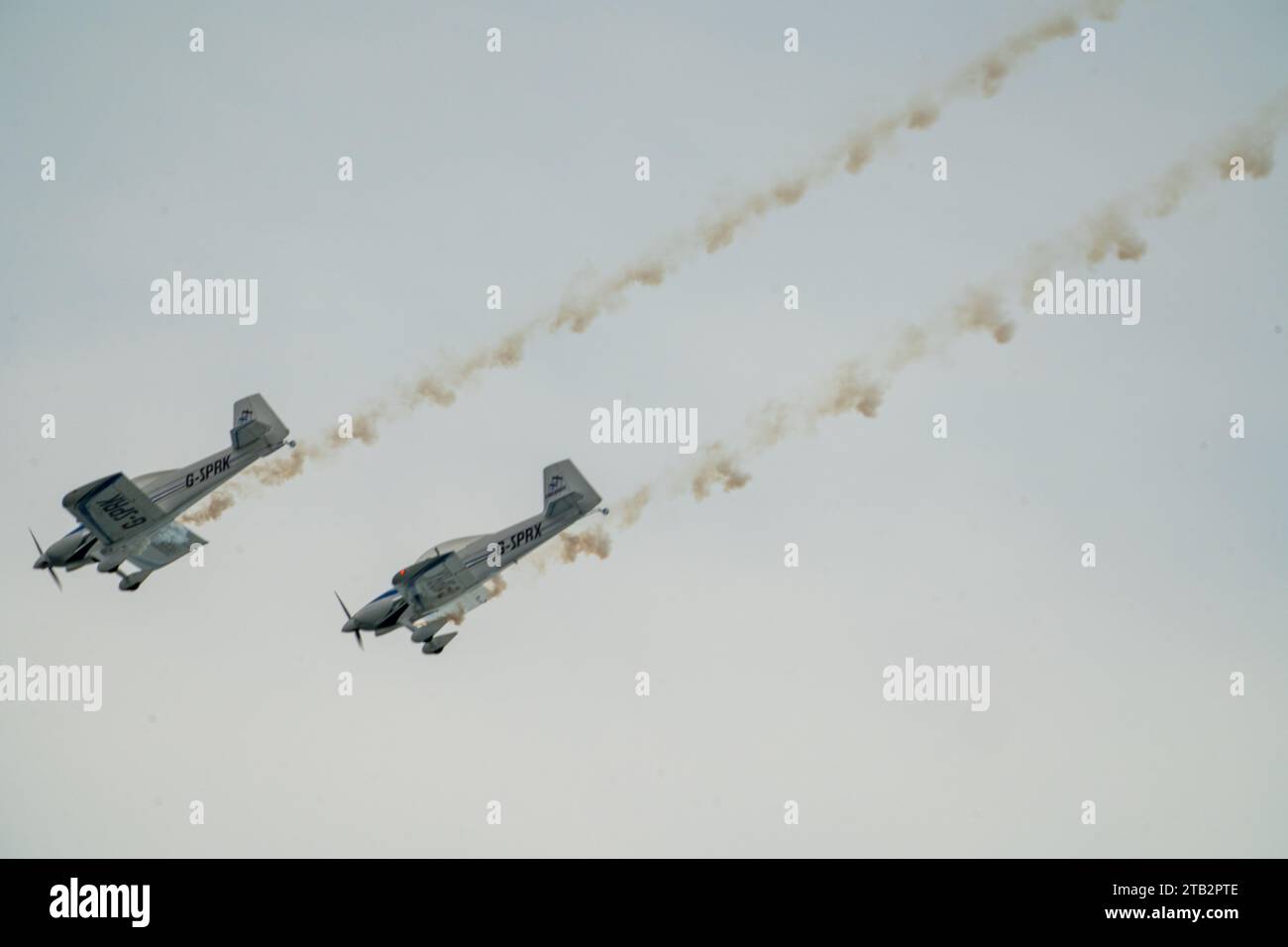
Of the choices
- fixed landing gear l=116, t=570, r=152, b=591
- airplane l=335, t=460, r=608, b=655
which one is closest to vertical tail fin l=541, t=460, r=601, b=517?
airplane l=335, t=460, r=608, b=655

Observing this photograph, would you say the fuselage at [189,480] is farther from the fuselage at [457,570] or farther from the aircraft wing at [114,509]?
the fuselage at [457,570]

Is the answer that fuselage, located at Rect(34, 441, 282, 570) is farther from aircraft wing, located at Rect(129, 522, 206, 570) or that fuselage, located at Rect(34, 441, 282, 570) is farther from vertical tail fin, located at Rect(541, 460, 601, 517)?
vertical tail fin, located at Rect(541, 460, 601, 517)

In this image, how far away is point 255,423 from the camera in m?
88.6

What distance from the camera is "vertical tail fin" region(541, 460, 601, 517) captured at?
285 feet

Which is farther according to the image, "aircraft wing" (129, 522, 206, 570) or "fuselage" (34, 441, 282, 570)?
"aircraft wing" (129, 522, 206, 570)

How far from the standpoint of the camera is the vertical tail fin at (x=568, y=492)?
285 feet

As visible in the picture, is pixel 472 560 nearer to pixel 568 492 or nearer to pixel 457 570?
pixel 457 570

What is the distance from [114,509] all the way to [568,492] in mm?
16768

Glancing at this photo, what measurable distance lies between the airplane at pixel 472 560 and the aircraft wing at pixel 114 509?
9467 mm

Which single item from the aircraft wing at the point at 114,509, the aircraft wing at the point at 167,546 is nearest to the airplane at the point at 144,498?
the aircraft wing at the point at 114,509
